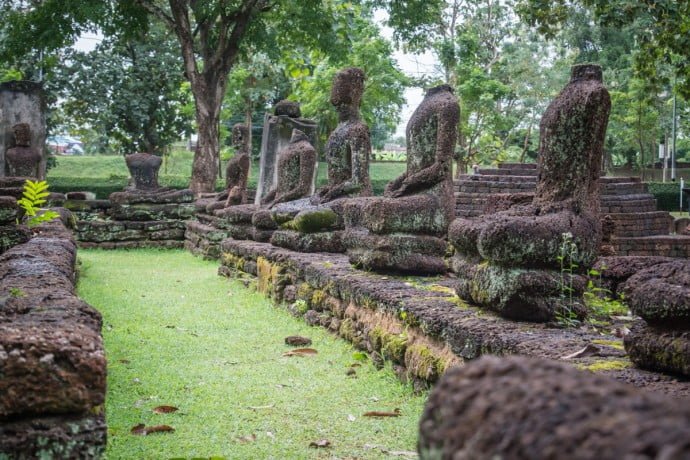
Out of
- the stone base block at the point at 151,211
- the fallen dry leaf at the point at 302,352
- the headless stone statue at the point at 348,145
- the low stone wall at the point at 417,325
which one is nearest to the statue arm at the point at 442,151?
the low stone wall at the point at 417,325

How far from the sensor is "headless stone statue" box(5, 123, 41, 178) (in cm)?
1577

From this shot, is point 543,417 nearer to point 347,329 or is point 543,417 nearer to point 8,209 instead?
point 347,329

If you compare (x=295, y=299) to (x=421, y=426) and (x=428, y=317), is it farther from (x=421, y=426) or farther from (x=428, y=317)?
(x=421, y=426)

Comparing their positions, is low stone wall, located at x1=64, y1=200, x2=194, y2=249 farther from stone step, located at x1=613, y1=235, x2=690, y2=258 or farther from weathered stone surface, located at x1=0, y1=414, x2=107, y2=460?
weathered stone surface, located at x1=0, y1=414, x2=107, y2=460

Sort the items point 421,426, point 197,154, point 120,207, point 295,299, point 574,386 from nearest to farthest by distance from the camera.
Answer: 1. point 574,386
2. point 421,426
3. point 295,299
4. point 120,207
5. point 197,154

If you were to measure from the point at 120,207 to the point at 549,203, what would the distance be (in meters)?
13.0

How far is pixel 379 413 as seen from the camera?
4.35 meters

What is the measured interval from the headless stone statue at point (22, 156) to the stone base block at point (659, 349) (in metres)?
14.4

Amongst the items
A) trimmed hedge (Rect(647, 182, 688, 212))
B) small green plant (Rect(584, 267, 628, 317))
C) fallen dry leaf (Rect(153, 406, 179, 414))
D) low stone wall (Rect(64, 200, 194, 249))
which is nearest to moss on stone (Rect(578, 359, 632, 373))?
small green plant (Rect(584, 267, 628, 317))

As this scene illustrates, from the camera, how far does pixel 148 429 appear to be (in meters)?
4.02

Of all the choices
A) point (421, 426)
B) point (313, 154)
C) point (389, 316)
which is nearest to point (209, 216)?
point (313, 154)

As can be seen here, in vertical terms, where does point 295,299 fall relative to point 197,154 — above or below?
below

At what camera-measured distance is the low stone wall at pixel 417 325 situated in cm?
355

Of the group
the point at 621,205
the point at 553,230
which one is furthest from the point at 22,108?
the point at 553,230
